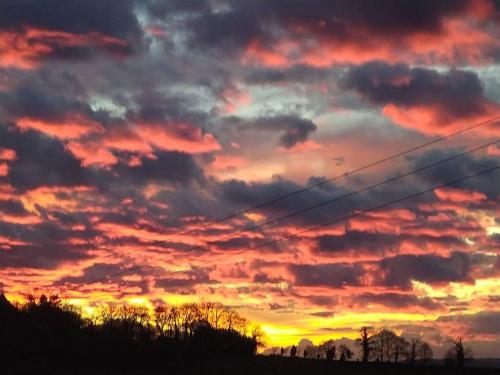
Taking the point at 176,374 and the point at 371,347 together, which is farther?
the point at 371,347

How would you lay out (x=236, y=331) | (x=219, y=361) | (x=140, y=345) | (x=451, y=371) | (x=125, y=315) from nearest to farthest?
(x=451, y=371)
(x=140, y=345)
(x=219, y=361)
(x=125, y=315)
(x=236, y=331)

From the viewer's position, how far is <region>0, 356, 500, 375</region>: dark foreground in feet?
239

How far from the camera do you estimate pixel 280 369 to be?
93.3 meters

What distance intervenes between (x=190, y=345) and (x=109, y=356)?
22.2 m

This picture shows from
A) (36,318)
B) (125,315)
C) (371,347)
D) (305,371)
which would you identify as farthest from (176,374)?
(371,347)

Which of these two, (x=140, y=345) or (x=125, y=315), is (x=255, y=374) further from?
(x=125, y=315)

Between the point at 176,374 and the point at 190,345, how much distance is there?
890 inches

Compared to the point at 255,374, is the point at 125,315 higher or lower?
higher

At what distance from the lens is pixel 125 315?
14625 centimetres

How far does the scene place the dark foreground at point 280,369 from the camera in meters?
72.9

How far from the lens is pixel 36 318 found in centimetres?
10694

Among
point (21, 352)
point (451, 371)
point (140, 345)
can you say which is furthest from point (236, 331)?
point (451, 371)

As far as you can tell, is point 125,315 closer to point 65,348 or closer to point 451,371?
point 65,348

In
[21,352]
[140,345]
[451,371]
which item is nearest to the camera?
[451,371]
